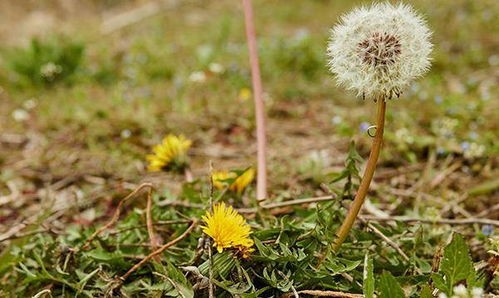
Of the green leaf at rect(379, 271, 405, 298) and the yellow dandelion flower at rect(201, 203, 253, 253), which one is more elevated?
the yellow dandelion flower at rect(201, 203, 253, 253)

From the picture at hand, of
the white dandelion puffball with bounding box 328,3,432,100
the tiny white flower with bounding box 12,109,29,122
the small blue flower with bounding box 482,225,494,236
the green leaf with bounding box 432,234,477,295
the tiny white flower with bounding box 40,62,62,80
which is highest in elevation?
the tiny white flower with bounding box 40,62,62,80

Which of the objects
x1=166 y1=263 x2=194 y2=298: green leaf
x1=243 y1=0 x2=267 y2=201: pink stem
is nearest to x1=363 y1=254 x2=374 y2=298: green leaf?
x1=166 y1=263 x2=194 y2=298: green leaf

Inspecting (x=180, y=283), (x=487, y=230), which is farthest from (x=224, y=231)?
(x=487, y=230)

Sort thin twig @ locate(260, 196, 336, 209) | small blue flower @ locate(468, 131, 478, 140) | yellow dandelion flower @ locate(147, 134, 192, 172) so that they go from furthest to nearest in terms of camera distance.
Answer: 1. small blue flower @ locate(468, 131, 478, 140)
2. yellow dandelion flower @ locate(147, 134, 192, 172)
3. thin twig @ locate(260, 196, 336, 209)

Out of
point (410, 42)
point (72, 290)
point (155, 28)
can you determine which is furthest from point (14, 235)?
point (155, 28)

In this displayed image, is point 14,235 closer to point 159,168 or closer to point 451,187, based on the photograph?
point 159,168

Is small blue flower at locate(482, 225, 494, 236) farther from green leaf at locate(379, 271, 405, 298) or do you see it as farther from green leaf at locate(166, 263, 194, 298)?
green leaf at locate(166, 263, 194, 298)

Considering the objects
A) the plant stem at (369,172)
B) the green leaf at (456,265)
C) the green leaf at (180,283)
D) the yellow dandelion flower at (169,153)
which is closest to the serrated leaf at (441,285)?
the green leaf at (456,265)
